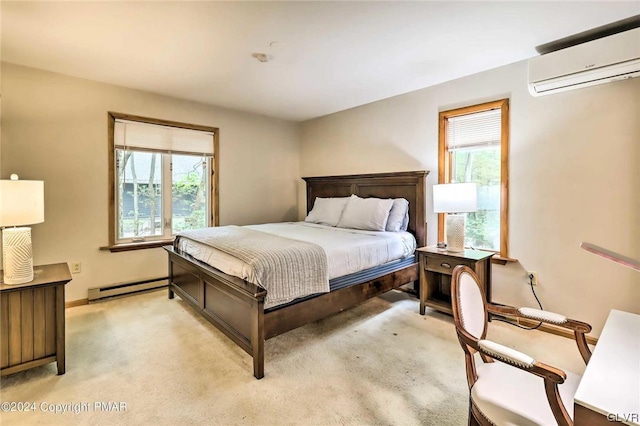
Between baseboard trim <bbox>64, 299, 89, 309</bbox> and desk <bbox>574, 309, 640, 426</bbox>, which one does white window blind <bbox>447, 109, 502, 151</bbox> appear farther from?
baseboard trim <bbox>64, 299, 89, 309</bbox>

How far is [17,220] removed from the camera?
6.07 feet

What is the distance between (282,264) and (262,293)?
26 cm

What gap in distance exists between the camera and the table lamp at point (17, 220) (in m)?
1.82

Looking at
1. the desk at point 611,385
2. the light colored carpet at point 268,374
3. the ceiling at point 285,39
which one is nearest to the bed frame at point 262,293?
the light colored carpet at point 268,374

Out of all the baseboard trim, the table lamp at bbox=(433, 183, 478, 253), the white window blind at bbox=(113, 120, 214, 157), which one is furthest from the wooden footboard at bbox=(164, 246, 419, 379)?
the white window blind at bbox=(113, 120, 214, 157)

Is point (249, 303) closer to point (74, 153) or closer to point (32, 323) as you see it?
point (32, 323)

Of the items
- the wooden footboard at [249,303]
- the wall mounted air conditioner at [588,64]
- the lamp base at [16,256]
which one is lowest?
the wooden footboard at [249,303]

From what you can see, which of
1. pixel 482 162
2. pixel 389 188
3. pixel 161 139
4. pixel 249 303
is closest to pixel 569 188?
pixel 482 162

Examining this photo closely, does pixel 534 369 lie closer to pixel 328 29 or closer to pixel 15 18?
pixel 328 29

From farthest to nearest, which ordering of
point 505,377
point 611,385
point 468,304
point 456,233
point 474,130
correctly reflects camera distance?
point 474,130 → point 456,233 → point 468,304 → point 505,377 → point 611,385

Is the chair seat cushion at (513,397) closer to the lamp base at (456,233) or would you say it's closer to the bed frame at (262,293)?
the bed frame at (262,293)

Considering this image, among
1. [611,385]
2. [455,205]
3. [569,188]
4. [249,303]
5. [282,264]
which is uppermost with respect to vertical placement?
[569,188]

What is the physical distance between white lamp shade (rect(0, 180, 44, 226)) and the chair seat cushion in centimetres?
268

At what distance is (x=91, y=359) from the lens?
2162 mm
